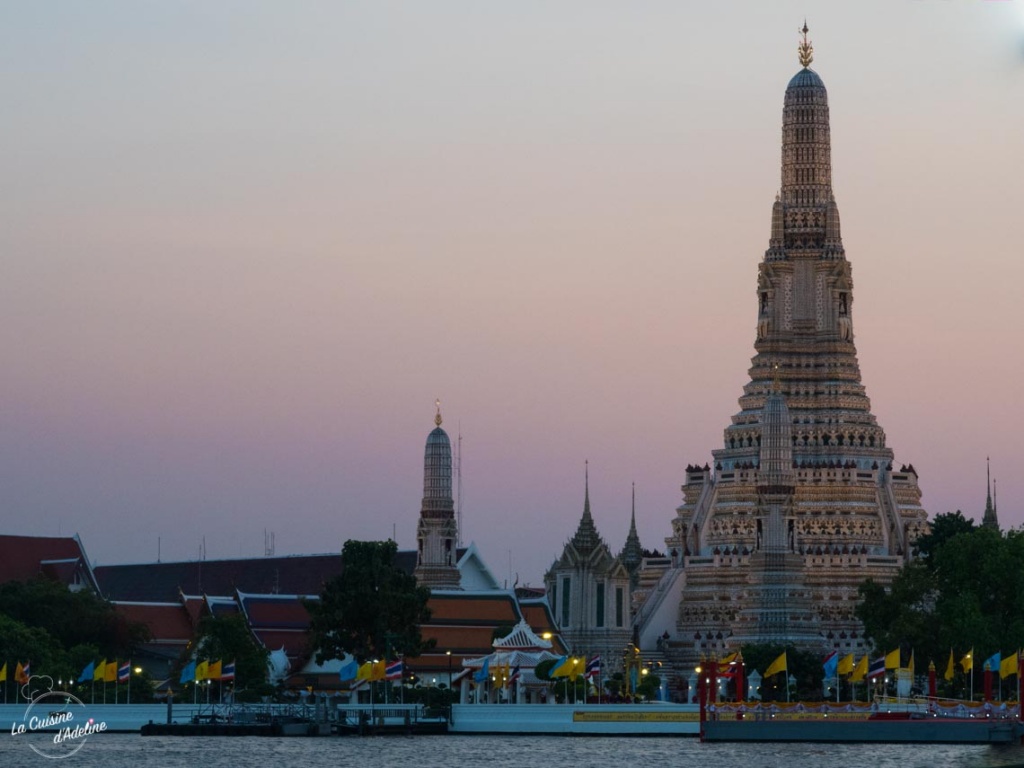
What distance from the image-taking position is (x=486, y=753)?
110 m

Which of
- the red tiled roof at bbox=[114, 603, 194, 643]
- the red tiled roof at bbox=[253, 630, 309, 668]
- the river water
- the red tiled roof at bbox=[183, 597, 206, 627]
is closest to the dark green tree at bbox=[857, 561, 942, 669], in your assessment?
the river water

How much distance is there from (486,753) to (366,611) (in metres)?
22.7

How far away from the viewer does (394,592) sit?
132000mm

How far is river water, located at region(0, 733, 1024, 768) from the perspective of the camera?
102438mm

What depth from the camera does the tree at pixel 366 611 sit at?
5182 inches

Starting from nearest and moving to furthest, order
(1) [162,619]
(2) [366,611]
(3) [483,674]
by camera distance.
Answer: (3) [483,674] → (2) [366,611] → (1) [162,619]

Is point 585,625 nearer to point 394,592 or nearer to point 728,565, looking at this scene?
point 728,565

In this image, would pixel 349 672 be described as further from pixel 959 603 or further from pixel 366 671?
pixel 959 603

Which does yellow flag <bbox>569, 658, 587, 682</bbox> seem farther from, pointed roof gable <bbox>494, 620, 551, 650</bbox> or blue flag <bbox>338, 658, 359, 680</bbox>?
pointed roof gable <bbox>494, 620, 551, 650</bbox>

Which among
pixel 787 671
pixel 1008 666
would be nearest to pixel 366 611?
pixel 787 671

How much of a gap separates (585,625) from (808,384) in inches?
816

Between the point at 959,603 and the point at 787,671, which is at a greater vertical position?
the point at 959,603

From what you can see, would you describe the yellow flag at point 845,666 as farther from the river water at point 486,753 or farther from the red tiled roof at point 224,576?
the red tiled roof at point 224,576

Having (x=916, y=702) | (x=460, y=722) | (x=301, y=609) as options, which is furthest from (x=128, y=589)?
(x=916, y=702)
